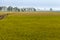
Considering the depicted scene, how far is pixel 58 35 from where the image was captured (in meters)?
16.6

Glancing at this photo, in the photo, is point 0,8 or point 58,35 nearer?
point 58,35

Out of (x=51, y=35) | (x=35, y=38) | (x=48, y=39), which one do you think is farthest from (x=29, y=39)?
(x=51, y=35)

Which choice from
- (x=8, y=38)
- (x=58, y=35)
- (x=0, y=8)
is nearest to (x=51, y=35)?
(x=58, y=35)

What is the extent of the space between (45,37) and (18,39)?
2138 millimetres

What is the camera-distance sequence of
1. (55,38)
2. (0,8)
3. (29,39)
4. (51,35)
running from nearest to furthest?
(29,39)
(55,38)
(51,35)
(0,8)

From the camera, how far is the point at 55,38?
50.8 feet

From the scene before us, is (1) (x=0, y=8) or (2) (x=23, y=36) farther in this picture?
(1) (x=0, y=8)

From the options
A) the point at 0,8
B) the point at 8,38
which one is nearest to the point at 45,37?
the point at 8,38

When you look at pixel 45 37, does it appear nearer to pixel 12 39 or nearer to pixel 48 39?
pixel 48 39

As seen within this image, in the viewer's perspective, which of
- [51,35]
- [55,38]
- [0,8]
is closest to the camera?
[55,38]

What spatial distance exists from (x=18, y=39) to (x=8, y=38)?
0.76 metres

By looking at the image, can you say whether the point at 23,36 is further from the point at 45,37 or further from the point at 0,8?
the point at 0,8

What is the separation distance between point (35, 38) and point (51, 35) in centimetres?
202

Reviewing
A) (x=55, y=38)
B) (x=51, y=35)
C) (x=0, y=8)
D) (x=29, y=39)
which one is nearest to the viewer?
(x=29, y=39)
